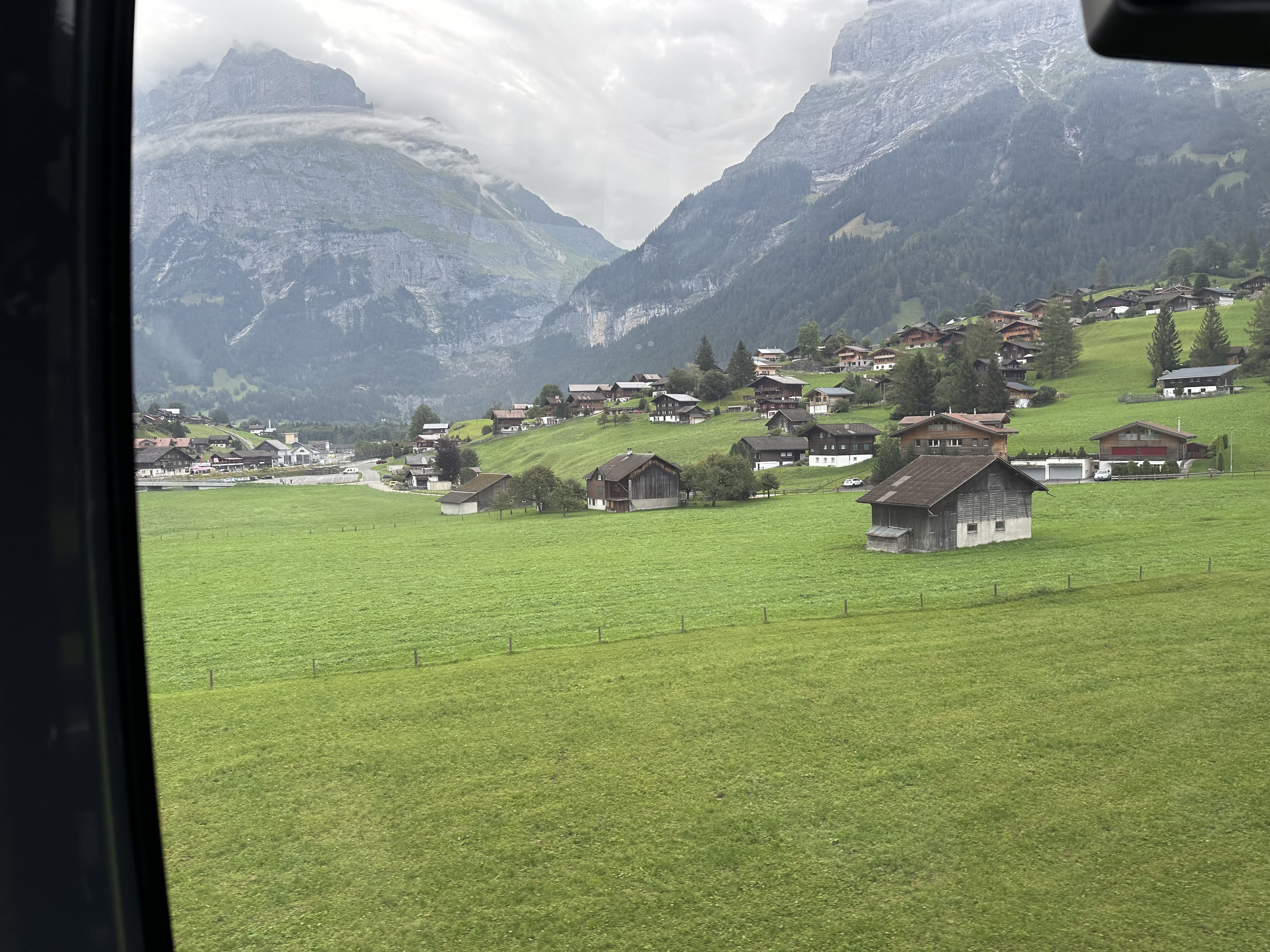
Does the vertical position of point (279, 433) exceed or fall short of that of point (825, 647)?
it exceeds it

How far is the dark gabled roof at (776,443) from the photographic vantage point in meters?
50.6

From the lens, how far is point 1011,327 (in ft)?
238

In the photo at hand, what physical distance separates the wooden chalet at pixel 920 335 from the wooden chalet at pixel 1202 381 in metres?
29.8

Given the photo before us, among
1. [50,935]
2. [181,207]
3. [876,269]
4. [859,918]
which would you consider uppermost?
[876,269]

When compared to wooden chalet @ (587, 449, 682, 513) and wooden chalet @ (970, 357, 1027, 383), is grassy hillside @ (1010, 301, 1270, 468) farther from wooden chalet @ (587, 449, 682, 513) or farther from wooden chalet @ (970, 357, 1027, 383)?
wooden chalet @ (587, 449, 682, 513)

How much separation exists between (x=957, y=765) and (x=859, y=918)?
345 cm

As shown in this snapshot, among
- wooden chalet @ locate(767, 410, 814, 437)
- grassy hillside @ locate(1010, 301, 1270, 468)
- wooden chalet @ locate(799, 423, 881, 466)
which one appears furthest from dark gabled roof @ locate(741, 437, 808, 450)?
grassy hillside @ locate(1010, 301, 1270, 468)

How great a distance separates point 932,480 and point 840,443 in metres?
23.7

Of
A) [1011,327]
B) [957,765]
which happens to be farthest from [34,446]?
[1011,327]

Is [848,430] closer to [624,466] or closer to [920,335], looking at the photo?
[624,466]

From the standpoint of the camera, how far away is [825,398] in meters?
62.2

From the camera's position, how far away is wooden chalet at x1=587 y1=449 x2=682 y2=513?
141 feet

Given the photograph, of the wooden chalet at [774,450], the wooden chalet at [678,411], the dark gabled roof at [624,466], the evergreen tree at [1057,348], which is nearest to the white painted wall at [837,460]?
the wooden chalet at [774,450]

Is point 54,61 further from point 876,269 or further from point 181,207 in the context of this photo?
point 876,269
